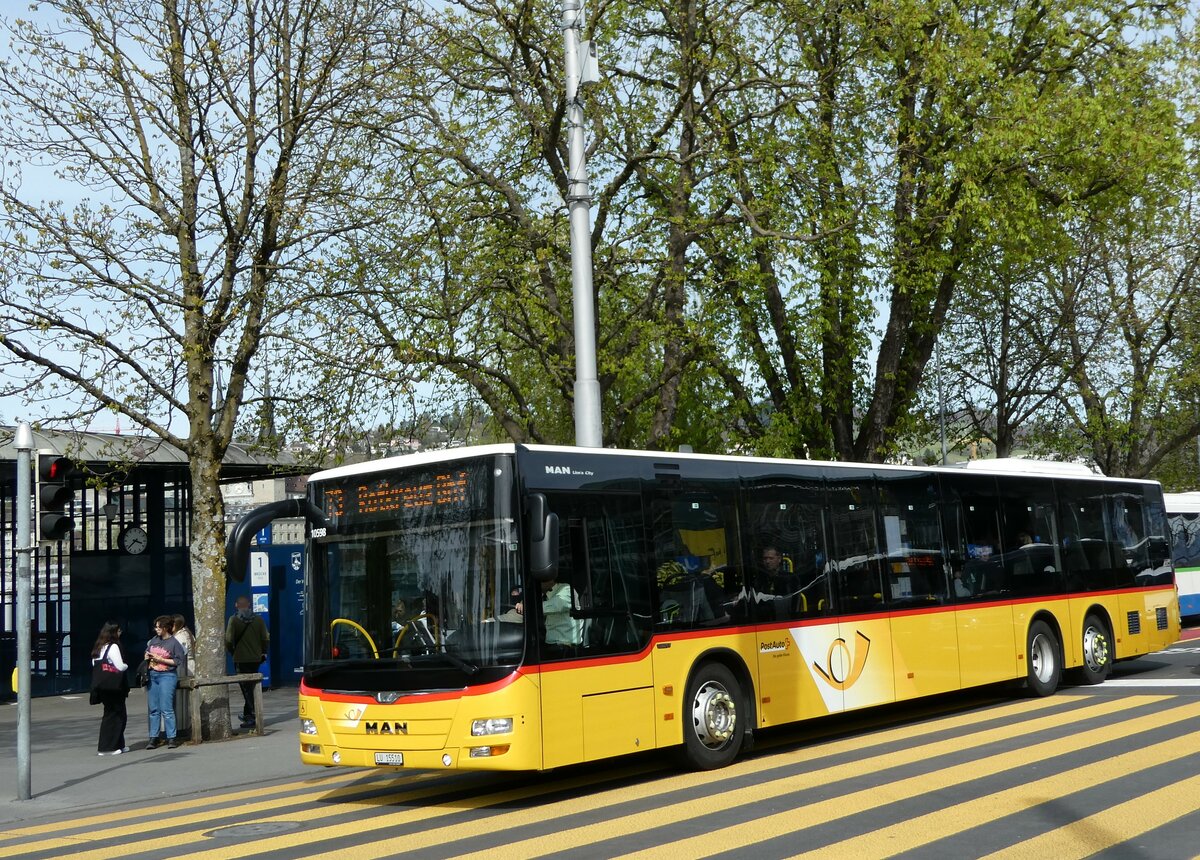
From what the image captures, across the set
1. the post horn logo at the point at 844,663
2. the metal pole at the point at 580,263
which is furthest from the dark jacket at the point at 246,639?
the post horn logo at the point at 844,663

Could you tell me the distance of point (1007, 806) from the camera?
30.1 feet

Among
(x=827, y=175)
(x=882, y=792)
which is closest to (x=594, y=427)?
(x=882, y=792)

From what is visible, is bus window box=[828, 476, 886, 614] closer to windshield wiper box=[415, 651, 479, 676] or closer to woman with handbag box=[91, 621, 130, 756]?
windshield wiper box=[415, 651, 479, 676]

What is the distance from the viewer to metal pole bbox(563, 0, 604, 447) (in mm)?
15039

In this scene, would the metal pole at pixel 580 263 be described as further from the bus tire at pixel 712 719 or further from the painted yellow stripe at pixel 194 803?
the painted yellow stripe at pixel 194 803

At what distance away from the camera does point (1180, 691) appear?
16.4 m

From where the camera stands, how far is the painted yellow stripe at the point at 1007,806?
8008mm

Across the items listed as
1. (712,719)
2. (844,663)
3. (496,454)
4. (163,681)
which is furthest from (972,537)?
(163,681)

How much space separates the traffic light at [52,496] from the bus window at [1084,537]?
Result: 40.5 ft

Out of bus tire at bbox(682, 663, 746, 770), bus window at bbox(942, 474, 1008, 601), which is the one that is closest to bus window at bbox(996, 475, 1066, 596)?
bus window at bbox(942, 474, 1008, 601)

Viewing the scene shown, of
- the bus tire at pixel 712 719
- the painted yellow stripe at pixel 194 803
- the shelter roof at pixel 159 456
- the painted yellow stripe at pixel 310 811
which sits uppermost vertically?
the shelter roof at pixel 159 456

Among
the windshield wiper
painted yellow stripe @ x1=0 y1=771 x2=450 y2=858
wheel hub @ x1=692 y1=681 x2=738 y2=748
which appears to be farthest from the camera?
wheel hub @ x1=692 y1=681 x2=738 y2=748

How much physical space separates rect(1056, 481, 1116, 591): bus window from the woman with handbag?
39.5 ft

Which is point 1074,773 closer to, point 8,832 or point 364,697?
point 364,697
